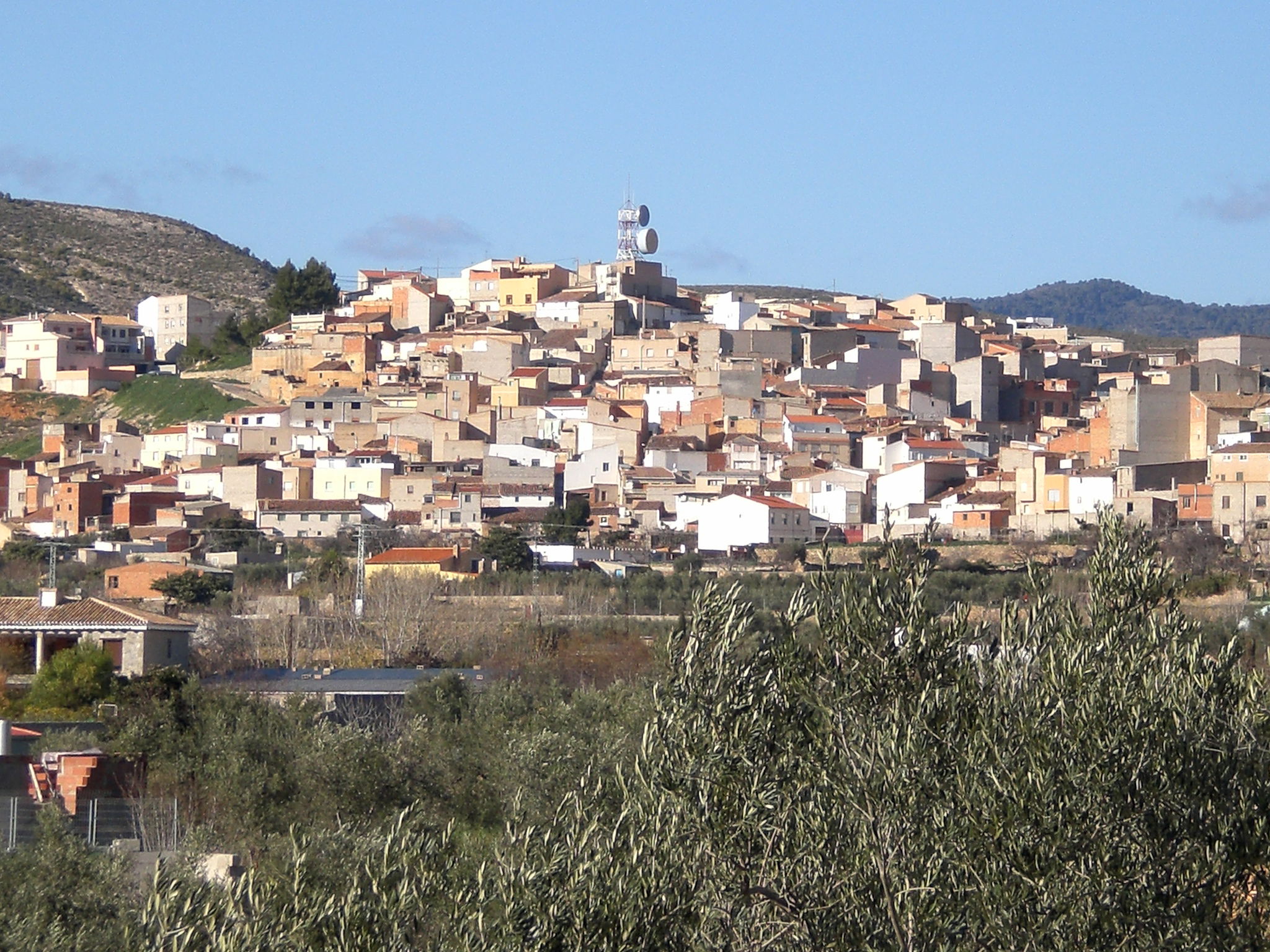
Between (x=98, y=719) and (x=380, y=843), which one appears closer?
(x=380, y=843)

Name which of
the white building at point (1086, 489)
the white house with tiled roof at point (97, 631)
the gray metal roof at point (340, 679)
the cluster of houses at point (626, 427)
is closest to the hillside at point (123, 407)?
the cluster of houses at point (626, 427)

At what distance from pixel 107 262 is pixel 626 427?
52090mm

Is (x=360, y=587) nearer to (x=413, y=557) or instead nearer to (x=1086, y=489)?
(x=413, y=557)

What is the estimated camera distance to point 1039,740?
28.2 ft

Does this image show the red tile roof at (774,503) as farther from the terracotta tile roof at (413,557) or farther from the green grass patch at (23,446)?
the green grass patch at (23,446)

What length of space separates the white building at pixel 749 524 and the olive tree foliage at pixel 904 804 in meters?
37.3

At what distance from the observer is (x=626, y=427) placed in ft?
187

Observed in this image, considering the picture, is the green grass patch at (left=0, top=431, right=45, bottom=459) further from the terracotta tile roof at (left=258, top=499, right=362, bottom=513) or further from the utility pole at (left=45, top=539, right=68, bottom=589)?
the terracotta tile roof at (left=258, top=499, right=362, bottom=513)

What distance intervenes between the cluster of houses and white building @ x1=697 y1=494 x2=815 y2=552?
0.22 ft

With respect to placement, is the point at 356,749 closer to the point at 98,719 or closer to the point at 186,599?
the point at 98,719

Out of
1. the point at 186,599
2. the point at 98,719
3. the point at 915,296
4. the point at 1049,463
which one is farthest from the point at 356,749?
Answer: the point at 915,296

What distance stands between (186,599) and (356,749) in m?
21.5

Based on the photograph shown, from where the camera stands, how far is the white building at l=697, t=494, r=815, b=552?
4694 cm

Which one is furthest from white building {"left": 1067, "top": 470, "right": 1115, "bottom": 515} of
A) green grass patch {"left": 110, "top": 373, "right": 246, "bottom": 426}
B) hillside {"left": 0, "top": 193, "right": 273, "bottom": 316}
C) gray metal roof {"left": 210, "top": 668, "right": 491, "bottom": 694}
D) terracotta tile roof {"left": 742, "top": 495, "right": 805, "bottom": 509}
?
hillside {"left": 0, "top": 193, "right": 273, "bottom": 316}
